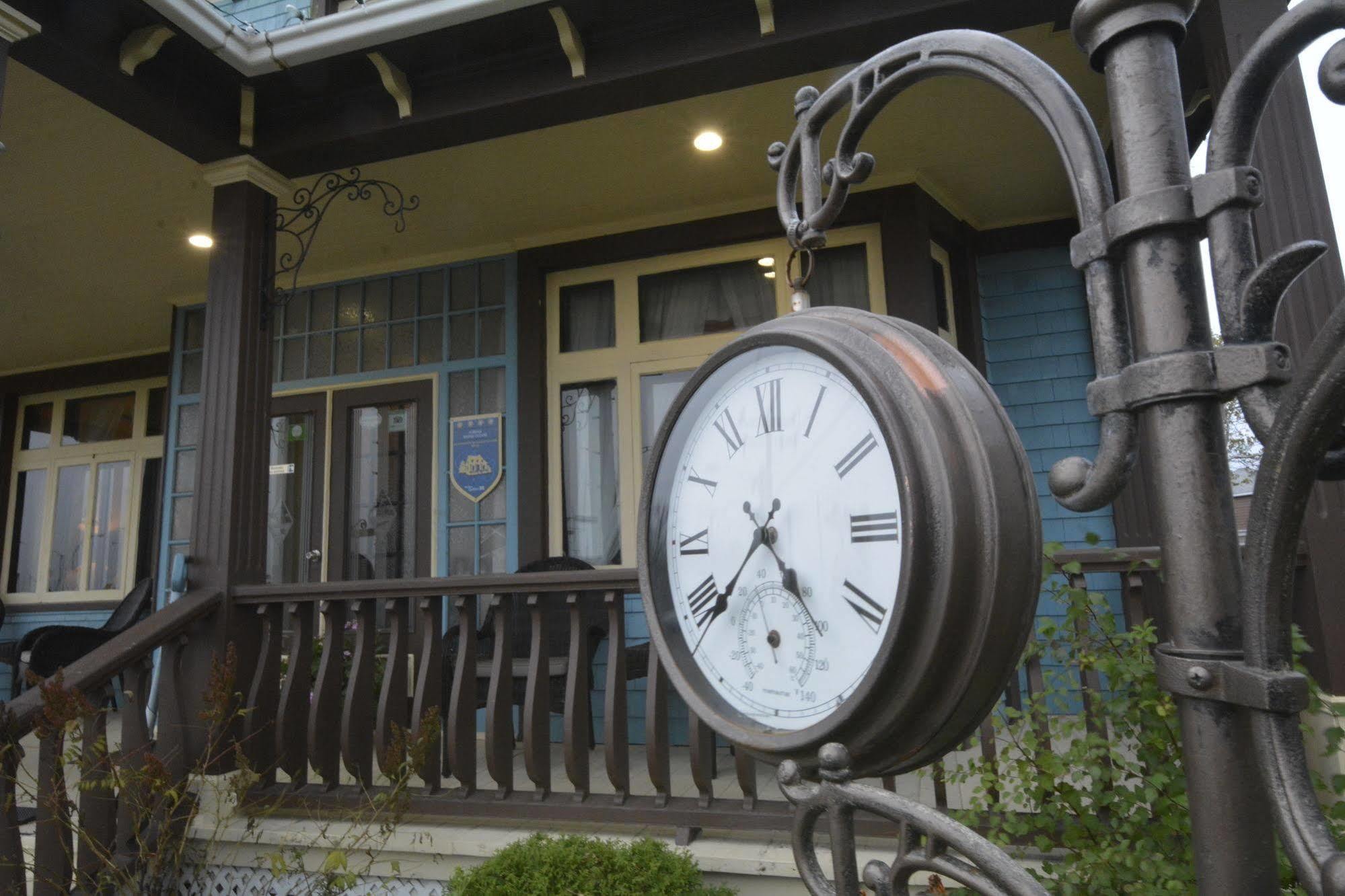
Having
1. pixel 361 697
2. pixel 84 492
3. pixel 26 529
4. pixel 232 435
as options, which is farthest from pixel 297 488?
pixel 26 529

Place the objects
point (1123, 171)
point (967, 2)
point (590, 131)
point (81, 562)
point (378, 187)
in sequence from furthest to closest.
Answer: point (81, 562)
point (378, 187)
point (590, 131)
point (967, 2)
point (1123, 171)

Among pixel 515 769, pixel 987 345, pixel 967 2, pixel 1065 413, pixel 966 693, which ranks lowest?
pixel 515 769

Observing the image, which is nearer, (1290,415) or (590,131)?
(1290,415)

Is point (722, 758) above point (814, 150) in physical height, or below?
below

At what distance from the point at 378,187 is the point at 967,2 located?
111 inches

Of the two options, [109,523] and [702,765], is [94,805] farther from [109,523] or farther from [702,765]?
[109,523]

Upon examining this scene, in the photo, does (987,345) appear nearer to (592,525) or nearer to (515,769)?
(592,525)

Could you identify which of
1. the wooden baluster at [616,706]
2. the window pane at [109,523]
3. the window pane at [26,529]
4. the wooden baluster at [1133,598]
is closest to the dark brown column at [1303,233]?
the wooden baluster at [1133,598]

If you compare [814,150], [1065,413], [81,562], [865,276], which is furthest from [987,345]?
[81,562]

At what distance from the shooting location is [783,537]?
0.81m

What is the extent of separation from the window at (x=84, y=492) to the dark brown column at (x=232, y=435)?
3712mm

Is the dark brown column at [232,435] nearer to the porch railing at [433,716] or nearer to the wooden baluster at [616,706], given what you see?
the porch railing at [433,716]

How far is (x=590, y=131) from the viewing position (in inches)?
156

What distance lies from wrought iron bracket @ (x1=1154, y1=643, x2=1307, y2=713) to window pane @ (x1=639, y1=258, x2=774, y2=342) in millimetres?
4042
